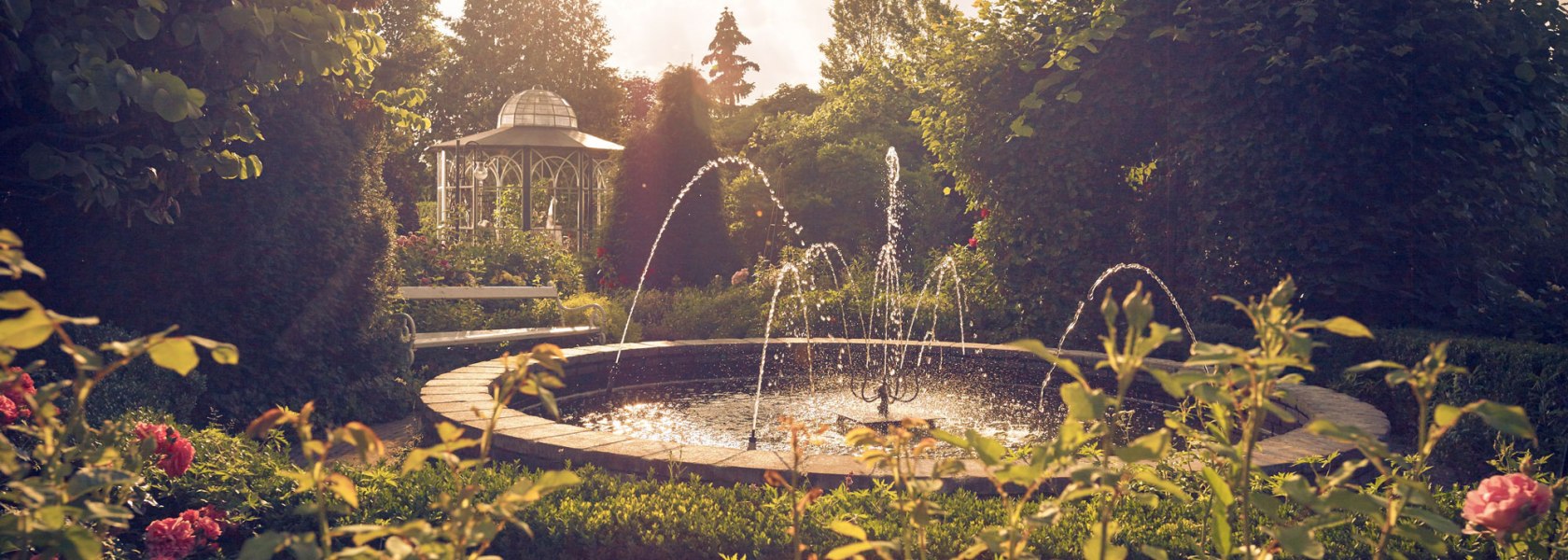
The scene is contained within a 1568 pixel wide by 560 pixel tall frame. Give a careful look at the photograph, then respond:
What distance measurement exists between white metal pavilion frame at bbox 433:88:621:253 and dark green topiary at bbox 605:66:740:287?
Result: 6.21 ft

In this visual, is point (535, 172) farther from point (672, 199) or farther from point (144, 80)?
point (144, 80)

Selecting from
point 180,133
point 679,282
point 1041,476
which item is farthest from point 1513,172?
point 679,282

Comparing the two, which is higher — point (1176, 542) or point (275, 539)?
point (275, 539)

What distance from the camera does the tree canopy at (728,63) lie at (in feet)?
166

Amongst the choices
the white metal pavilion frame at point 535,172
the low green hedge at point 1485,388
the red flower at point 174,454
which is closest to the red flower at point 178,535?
the red flower at point 174,454

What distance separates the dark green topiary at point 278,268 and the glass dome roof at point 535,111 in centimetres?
1299

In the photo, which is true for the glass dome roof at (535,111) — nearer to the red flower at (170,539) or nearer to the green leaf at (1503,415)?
the red flower at (170,539)

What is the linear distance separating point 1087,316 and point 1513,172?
3.42m

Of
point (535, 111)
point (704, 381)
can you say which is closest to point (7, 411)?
point (704, 381)

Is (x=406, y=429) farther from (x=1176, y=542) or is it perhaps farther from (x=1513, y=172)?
(x=1513, y=172)

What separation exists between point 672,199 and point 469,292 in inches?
270

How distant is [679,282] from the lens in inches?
583

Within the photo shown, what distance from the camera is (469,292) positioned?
9.23m

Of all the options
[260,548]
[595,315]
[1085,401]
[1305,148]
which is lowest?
[595,315]
